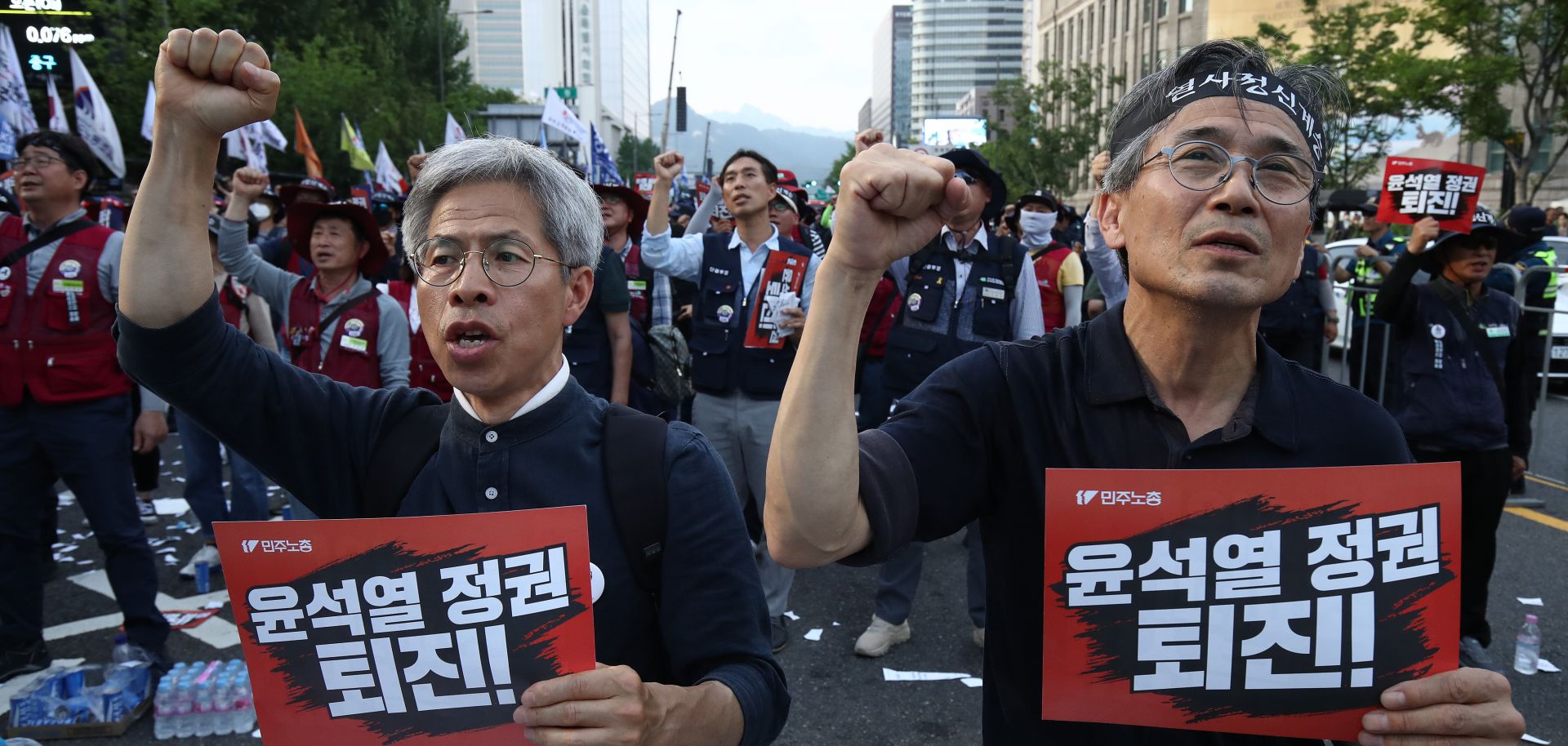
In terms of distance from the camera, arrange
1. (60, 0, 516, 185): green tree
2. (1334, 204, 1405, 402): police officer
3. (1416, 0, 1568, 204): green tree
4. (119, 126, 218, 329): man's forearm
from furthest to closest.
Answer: (1416, 0, 1568, 204): green tree < (60, 0, 516, 185): green tree < (1334, 204, 1405, 402): police officer < (119, 126, 218, 329): man's forearm

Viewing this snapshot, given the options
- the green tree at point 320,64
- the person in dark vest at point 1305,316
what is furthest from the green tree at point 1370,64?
the green tree at point 320,64

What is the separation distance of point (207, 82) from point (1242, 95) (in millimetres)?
1680

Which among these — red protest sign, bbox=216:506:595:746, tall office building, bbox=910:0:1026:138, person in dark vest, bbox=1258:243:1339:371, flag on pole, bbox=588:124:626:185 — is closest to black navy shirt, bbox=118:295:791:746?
red protest sign, bbox=216:506:595:746

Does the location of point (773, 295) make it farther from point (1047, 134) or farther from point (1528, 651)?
point (1047, 134)

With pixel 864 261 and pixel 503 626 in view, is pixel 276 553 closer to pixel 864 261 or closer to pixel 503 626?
pixel 503 626

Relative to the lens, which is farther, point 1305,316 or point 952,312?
point 1305,316

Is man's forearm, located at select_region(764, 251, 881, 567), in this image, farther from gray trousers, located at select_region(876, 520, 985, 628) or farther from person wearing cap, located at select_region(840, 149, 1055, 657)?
person wearing cap, located at select_region(840, 149, 1055, 657)

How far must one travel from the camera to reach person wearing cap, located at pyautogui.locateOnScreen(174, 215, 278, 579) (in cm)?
565

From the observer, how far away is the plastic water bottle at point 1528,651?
14.8 ft

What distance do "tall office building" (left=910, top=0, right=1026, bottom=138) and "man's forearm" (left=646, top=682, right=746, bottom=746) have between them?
Answer: 178m

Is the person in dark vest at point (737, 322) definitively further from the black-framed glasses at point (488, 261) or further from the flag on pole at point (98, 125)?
the flag on pole at point (98, 125)

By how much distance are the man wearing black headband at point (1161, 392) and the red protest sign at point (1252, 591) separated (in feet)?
0.21

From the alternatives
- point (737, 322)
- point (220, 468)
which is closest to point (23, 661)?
point (220, 468)

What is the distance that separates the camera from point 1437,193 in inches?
193
